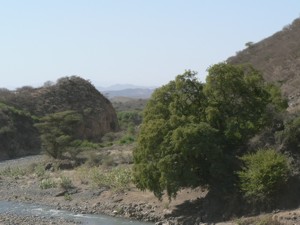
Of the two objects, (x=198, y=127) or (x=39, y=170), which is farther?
(x=39, y=170)

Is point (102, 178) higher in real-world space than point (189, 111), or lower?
lower

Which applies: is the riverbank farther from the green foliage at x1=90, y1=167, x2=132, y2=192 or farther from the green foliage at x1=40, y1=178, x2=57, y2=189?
the green foliage at x1=90, y1=167, x2=132, y2=192

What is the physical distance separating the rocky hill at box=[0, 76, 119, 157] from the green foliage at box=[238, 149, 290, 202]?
2068 inches

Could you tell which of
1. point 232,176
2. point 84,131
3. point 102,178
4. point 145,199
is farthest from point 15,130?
point 232,176

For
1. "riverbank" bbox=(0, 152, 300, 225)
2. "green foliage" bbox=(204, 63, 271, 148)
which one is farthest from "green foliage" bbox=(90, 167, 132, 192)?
"green foliage" bbox=(204, 63, 271, 148)

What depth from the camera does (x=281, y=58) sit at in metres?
60.0

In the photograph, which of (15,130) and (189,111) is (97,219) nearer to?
(189,111)

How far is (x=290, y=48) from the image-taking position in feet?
204

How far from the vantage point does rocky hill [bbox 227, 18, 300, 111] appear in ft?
162

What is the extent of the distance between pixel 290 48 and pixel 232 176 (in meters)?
40.0

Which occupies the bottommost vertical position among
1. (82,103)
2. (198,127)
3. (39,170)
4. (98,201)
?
(98,201)

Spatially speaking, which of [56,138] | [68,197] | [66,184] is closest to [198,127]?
[68,197]

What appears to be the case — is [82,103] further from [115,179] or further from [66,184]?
[115,179]

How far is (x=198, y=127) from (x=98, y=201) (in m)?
9.60
